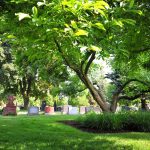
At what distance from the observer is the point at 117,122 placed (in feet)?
57.8

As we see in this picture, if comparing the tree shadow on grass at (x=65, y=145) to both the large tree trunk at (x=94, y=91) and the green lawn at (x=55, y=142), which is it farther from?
the large tree trunk at (x=94, y=91)

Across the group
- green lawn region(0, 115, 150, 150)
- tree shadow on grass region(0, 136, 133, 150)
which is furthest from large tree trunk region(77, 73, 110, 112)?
tree shadow on grass region(0, 136, 133, 150)

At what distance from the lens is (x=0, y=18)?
7848 mm

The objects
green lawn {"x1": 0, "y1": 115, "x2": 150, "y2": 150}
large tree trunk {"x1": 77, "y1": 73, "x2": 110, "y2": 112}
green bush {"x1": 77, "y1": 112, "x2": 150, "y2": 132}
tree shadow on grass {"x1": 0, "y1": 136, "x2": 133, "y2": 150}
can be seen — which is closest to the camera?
tree shadow on grass {"x1": 0, "y1": 136, "x2": 133, "y2": 150}

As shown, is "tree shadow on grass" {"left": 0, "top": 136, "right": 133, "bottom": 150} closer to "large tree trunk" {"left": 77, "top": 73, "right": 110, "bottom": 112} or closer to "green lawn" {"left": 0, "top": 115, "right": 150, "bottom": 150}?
"green lawn" {"left": 0, "top": 115, "right": 150, "bottom": 150}

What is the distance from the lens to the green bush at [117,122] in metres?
17.5

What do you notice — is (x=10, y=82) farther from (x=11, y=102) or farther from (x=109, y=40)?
(x=109, y=40)

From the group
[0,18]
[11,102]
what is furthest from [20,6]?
[11,102]

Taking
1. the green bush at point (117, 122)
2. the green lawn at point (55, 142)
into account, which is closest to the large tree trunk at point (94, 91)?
the green bush at point (117, 122)

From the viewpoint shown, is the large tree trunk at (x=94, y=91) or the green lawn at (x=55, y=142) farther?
the large tree trunk at (x=94, y=91)

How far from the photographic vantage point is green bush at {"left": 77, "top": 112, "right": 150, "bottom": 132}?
17500 mm

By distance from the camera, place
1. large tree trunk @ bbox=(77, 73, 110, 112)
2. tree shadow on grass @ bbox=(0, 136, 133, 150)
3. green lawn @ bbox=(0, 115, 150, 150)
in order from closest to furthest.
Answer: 1. tree shadow on grass @ bbox=(0, 136, 133, 150)
2. green lawn @ bbox=(0, 115, 150, 150)
3. large tree trunk @ bbox=(77, 73, 110, 112)

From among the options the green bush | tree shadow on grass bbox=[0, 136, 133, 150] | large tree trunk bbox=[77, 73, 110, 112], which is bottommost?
tree shadow on grass bbox=[0, 136, 133, 150]

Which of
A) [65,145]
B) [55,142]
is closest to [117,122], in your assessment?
[55,142]
